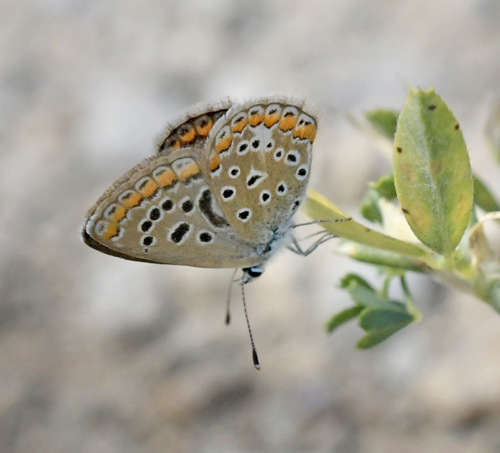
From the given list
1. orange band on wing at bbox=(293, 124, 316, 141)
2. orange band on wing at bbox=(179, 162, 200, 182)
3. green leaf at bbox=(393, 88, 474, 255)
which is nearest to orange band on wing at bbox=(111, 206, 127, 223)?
orange band on wing at bbox=(179, 162, 200, 182)

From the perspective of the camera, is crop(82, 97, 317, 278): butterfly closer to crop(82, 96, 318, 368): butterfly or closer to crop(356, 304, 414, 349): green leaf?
crop(82, 96, 318, 368): butterfly

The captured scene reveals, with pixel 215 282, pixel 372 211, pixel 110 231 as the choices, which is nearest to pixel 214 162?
pixel 110 231

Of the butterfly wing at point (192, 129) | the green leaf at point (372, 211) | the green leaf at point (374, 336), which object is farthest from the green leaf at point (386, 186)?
the butterfly wing at point (192, 129)

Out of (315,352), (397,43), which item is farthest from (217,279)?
(397,43)

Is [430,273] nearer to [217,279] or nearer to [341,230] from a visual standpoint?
[341,230]

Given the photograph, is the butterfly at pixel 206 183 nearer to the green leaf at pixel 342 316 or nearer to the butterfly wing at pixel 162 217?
the butterfly wing at pixel 162 217
